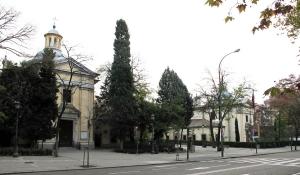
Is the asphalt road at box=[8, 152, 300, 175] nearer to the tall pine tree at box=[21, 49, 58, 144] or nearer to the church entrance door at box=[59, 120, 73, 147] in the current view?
the tall pine tree at box=[21, 49, 58, 144]

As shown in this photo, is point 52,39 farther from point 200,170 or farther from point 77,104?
point 200,170

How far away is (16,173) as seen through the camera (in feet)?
67.5

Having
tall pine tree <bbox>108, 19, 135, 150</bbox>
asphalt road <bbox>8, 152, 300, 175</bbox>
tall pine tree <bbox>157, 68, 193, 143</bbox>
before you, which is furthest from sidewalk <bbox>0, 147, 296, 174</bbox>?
tall pine tree <bbox>157, 68, 193, 143</bbox>

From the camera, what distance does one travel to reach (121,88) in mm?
44375

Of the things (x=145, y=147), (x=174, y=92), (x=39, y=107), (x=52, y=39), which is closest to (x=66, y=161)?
(x=39, y=107)

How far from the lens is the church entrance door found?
1801 inches

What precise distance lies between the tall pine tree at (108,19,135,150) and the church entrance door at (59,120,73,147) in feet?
19.5

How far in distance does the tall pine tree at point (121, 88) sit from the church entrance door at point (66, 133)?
5.95 m

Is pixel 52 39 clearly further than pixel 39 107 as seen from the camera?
Yes

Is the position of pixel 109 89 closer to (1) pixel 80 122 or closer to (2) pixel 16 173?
(1) pixel 80 122

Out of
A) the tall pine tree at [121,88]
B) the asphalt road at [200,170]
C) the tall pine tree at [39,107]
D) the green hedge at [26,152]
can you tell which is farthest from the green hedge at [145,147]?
the asphalt road at [200,170]

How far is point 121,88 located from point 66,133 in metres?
8.69

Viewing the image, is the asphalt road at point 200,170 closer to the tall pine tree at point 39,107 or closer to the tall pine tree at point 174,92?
the tall pine tree at point 39,107

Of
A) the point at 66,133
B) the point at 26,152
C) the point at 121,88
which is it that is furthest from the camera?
the point at 66,133
